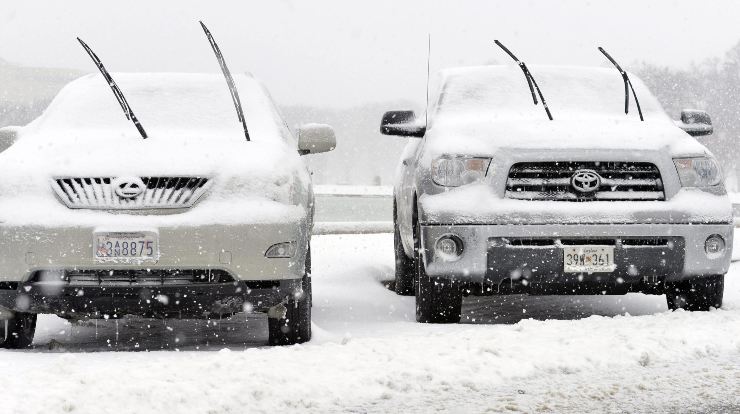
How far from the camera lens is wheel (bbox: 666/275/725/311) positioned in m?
7.09

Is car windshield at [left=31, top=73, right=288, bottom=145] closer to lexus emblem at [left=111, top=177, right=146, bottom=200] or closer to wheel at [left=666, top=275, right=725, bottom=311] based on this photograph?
lexus emblem at [left=111, top=177, right=146, bottom=200]

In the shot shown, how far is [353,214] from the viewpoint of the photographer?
3441cm

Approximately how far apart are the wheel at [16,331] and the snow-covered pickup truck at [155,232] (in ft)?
1.06

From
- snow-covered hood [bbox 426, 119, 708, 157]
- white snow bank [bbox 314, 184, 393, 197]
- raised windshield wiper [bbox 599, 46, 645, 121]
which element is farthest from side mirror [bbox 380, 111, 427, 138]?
white snow bank [bbox 314, 184, 393, 197]

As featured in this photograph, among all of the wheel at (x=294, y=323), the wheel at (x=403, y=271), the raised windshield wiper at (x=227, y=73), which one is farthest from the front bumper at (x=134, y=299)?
the wheel at (x=403, y=271)

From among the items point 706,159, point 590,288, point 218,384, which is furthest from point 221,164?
point 706,159

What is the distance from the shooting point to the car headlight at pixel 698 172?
6824mm

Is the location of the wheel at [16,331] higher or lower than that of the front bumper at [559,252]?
lower

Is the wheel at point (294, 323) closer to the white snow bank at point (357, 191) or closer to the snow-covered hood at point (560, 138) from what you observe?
the snow-covered hood at point (560, 138)

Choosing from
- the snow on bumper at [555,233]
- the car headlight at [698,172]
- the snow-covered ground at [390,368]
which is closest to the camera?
the snow-covered ground at [390,368]

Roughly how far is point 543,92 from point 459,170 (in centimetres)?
178

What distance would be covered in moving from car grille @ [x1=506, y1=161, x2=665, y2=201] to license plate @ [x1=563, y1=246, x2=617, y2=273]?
1.03ft

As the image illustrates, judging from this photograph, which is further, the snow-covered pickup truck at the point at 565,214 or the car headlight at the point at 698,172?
the car headlight at the point at 698,172

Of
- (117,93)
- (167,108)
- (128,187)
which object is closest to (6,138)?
(117,93)
